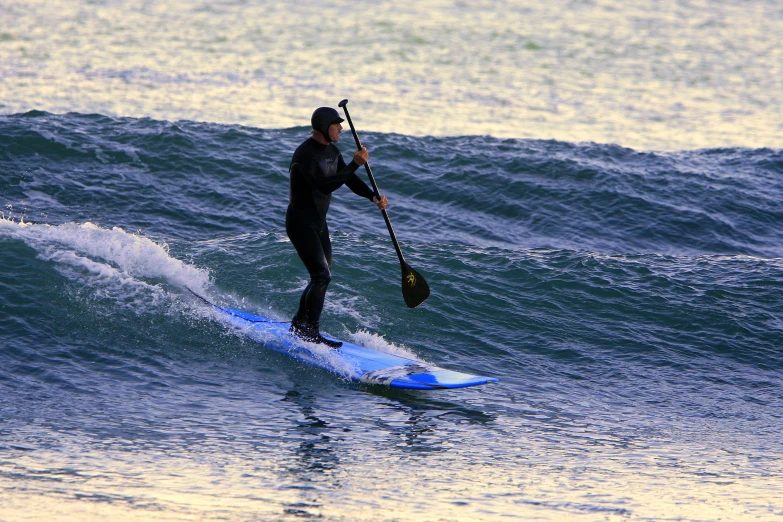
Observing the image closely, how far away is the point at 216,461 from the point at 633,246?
7702 mm

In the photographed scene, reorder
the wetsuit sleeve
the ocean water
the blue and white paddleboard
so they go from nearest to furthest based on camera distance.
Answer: the ocean water
the blue and white paddleboard
the wetsuit sleeve

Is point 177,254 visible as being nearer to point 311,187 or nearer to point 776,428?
point 311,187

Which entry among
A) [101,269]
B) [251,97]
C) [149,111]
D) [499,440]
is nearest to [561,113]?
[251,97]

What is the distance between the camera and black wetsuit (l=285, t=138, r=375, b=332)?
7.19 meters

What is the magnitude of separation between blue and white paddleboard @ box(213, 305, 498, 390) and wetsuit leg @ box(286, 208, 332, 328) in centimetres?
31

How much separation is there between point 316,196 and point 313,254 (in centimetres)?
45

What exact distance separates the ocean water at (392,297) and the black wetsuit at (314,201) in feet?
2.63

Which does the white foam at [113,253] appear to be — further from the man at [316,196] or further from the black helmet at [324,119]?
the black helmet at [324,119]

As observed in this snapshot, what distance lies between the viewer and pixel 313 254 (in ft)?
24.1

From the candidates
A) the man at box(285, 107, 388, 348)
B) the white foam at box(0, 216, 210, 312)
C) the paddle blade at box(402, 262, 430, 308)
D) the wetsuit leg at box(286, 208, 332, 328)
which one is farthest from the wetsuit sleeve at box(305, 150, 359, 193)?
the white foam at box(0, 216, 210, 312)

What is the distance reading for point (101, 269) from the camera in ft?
28.8

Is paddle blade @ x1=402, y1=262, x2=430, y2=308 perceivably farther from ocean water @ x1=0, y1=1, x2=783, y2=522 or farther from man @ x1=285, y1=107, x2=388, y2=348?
man @ x1=285, y1=107, x2=388, y2=348

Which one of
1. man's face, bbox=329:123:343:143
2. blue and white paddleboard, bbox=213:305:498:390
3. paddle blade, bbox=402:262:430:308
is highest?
man's face, bbox=329:123:343:143

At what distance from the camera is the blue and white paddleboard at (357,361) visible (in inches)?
277
